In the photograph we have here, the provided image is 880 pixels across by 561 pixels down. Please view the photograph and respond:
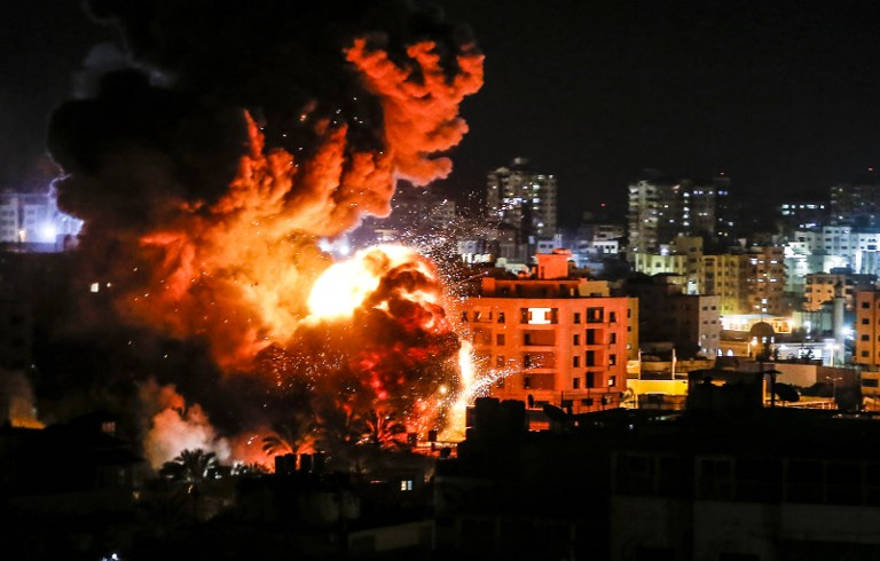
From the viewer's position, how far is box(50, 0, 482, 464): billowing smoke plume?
50.0 meters

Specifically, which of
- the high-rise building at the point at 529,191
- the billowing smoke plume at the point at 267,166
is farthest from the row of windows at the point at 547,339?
the high-rise building at the point at 529,191

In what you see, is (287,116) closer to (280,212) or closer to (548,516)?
(280,212)

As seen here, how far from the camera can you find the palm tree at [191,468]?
Result: 137 ft

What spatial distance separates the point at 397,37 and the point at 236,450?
12.5 m

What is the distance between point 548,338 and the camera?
6944 centimetres

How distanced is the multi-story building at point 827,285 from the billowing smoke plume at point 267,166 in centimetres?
7412

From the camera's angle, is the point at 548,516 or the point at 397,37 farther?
the point at 397,37

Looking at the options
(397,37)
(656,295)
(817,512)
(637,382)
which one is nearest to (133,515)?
(817,512)

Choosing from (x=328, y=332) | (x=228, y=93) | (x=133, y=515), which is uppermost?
(x=228, y=93)

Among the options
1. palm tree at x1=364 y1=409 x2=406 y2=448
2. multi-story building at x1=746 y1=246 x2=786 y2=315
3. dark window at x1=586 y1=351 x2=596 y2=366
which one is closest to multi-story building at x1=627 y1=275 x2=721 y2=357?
multi-story building at x1=746 y1=246 x2=786 y2=315

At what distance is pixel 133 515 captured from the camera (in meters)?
34.3

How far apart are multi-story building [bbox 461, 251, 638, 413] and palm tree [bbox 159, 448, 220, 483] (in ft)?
81.2

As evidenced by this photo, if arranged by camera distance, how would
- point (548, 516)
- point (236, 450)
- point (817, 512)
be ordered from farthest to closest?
point (236, 450)
point (548, 516)
point (817, 512)

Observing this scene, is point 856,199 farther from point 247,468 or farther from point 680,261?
point 247,468
